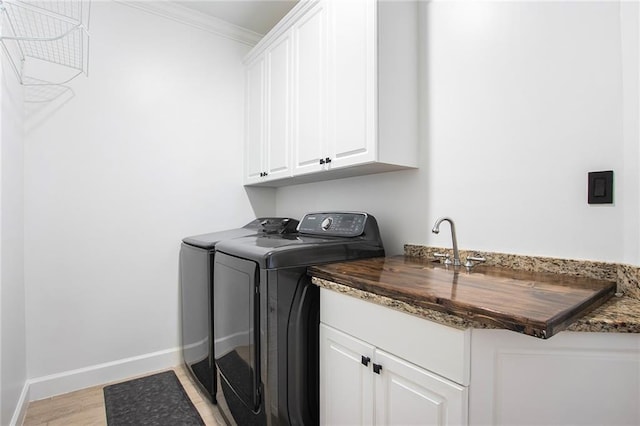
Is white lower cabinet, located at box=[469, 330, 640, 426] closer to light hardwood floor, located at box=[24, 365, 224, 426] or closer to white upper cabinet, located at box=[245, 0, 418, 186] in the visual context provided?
white upper cabinet, located at box=[245, 0, 418, 186]

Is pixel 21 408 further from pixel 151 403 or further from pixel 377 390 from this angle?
pixel 377 390

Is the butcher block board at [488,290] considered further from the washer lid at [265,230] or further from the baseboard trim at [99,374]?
the baseboard trim at [99,374]

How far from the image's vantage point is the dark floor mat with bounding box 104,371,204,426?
1.69 meters

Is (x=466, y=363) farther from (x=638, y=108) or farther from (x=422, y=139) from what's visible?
(x=422, y=139)

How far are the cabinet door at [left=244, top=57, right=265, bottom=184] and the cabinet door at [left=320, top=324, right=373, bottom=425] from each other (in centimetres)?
150

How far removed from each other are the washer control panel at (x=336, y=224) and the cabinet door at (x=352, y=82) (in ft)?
0.97

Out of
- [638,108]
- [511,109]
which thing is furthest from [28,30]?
[638,108]

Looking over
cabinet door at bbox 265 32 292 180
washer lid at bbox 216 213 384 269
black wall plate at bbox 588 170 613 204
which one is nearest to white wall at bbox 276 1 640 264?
black wall plate at bbox 588 170 613 204

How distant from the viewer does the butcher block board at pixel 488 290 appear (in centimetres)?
74

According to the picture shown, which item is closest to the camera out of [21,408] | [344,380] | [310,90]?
[344,380]

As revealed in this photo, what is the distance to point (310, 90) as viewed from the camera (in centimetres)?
191

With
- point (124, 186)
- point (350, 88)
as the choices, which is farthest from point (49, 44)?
point (350, 88)

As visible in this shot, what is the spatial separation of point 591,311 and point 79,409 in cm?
244

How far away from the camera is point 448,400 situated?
33.8 inches
